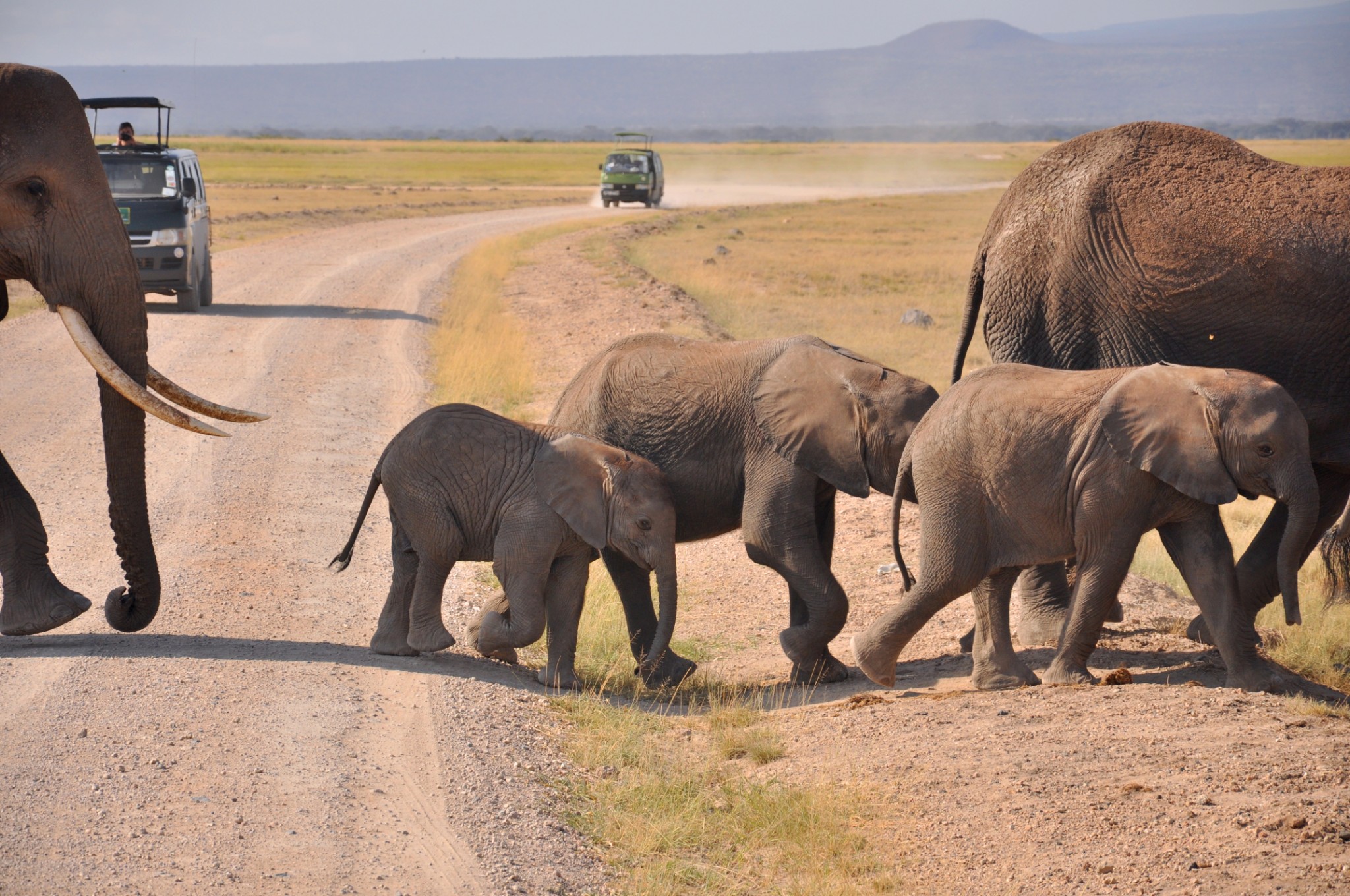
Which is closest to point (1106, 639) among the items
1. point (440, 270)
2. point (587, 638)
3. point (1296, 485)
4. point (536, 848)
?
point (1296, 485)

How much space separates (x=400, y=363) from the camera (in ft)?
60.0

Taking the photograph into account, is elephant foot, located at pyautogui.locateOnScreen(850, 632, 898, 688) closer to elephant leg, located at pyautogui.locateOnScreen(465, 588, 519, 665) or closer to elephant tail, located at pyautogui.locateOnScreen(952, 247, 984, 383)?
elephant leg, located at pyautogui.locateOnScreen(465, 588, 519, 665)

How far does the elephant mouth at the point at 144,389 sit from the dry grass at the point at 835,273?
1251cm

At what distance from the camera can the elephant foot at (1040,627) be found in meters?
8.33

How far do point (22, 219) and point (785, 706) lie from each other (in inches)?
173

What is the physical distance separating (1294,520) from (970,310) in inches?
117

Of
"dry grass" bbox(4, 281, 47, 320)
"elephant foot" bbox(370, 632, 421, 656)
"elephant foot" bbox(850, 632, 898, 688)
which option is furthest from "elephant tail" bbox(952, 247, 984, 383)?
"dry grass" bbox(4, 281, 47, 320)

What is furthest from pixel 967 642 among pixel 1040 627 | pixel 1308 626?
pixel 1308 626

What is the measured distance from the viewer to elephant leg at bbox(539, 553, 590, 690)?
7336 millimetres

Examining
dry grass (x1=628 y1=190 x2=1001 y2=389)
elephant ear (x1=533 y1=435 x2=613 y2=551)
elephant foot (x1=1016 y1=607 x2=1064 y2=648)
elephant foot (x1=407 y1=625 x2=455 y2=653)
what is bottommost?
dry grass (x1=628 y1=190 x2=1001 y2=389)

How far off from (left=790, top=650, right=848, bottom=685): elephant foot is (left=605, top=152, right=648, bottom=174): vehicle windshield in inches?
2122

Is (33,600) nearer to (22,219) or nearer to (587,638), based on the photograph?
(22,219)

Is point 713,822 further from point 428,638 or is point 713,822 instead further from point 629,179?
point 629,179

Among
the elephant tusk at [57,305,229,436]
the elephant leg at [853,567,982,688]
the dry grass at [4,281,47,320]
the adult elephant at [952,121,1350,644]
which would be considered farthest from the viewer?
the dry grass at [4,281,47,320]
